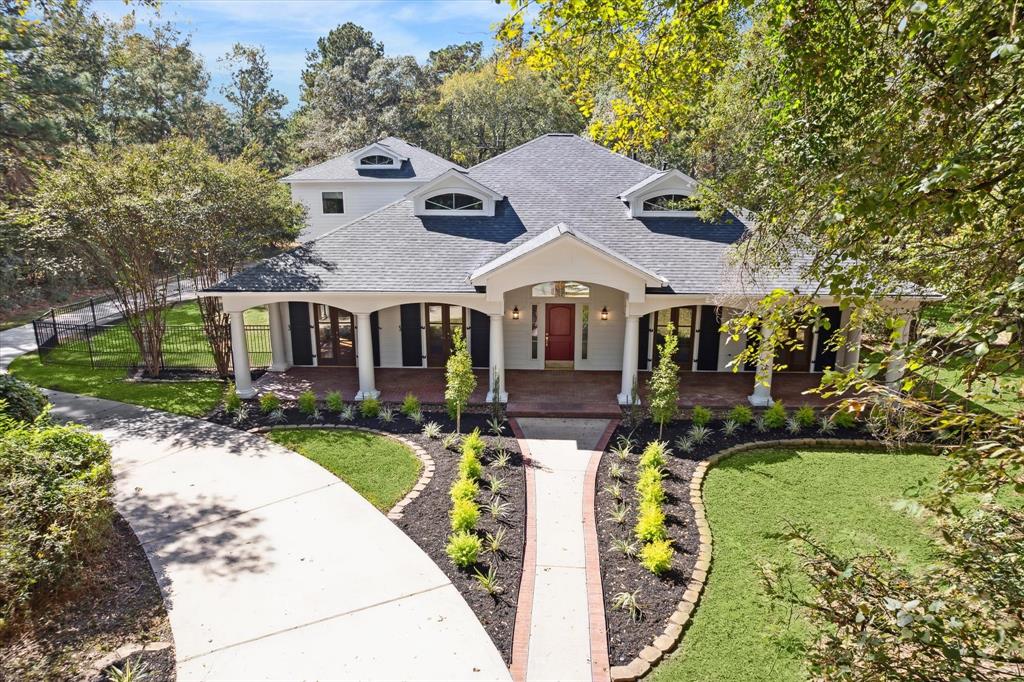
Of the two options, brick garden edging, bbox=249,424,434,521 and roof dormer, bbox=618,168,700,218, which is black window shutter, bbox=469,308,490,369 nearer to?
brick garden edging, bbox=249,424,434,521

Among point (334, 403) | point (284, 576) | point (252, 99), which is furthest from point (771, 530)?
point (252, 99)

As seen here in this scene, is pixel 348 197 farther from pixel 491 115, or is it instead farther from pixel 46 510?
pixel 491 115

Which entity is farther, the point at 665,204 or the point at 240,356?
the point at 665,204

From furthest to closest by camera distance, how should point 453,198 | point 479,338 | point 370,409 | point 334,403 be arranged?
point 453,198 < point 479,338 < point 334,403 < point 370,409

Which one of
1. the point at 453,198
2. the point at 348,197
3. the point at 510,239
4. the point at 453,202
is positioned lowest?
the point at 510,239

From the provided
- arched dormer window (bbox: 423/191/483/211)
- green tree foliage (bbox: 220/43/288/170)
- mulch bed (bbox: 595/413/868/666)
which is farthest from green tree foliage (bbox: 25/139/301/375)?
green tree foliage (bbox: 220/43/288/170)

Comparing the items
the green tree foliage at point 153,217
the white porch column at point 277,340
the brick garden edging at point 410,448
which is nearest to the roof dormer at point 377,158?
the green tree foliage at point 153,217

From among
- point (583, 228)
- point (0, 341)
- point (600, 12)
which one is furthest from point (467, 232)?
point (0, 341)

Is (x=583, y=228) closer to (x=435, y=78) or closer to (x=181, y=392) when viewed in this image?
(x=181, y=392)
